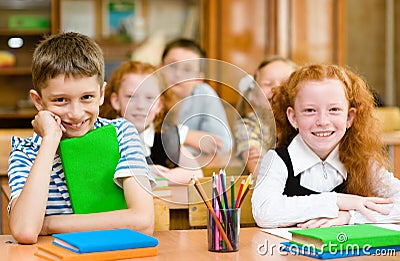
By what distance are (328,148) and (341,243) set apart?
61cm

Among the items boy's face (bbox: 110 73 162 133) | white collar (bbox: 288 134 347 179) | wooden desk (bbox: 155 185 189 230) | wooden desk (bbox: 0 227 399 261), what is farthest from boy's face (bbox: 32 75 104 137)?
white collar (bbox: 288 134 347 179)

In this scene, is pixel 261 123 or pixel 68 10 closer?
pixel 261 123

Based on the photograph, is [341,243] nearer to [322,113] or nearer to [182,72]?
[322,113]

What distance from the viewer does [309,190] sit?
2053 millimetres

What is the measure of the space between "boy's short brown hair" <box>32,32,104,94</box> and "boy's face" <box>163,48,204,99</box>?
0.69 feet

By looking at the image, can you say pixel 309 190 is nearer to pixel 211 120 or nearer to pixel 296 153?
pixel 296 153

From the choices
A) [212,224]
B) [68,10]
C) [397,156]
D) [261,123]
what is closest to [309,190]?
[261,123]

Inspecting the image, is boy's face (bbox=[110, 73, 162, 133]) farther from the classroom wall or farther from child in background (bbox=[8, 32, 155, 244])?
the classroom wall

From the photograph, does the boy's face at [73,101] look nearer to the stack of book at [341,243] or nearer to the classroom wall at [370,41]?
the stack of book at [341,243]

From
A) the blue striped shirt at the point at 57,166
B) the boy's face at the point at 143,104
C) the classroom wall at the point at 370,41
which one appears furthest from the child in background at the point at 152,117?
the classroom wall at the point at 370,41

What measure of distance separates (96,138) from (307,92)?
606 mm

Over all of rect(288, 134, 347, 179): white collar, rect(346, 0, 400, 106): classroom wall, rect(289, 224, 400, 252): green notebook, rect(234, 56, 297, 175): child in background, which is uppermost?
rect(346, 0, 400, 106): classroom wall

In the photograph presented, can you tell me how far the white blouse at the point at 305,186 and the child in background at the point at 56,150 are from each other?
0.29 meters

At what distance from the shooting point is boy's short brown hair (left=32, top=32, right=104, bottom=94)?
1848 mm
